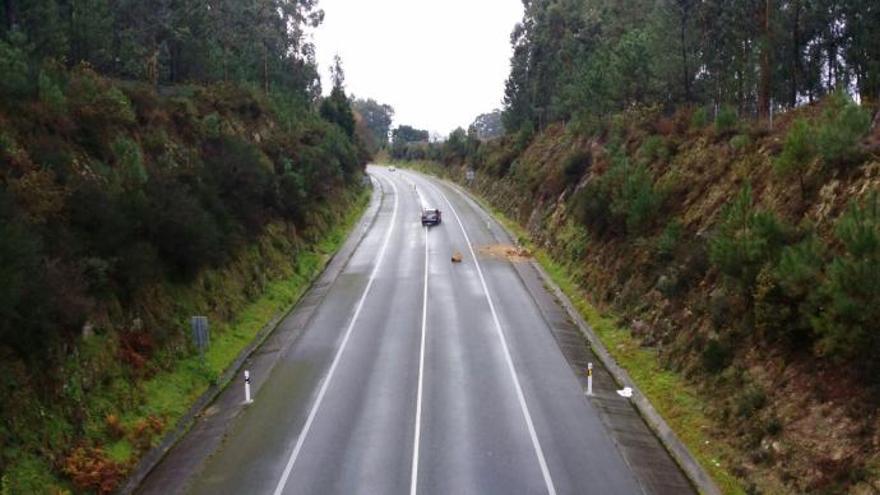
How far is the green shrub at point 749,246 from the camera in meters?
17.3

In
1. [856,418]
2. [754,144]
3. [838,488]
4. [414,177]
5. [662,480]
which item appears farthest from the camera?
[414,177]

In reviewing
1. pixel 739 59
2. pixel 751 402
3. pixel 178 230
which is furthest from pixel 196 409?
pixel 739 59

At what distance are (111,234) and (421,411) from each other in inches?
367

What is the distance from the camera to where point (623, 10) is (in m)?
67.1

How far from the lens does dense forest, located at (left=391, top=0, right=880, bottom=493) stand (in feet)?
45.7

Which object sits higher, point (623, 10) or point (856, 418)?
point (623, 10)

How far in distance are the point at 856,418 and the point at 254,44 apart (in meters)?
64.5

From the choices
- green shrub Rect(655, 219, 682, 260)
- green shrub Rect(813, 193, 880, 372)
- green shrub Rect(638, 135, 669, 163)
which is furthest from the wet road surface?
green shrub Rect(638, 135, 669, 163)

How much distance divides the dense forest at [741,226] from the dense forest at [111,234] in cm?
1321

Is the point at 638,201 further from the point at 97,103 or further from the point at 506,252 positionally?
the point at 97,103

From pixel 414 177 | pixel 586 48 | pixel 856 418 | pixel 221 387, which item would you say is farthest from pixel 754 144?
pixel 414 177

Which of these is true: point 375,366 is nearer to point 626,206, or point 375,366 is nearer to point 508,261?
point 626,206

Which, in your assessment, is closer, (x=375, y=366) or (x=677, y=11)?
(x=375, y=366)

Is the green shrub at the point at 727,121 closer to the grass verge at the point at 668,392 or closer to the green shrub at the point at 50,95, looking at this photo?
the grass verge at the point at 668,392
